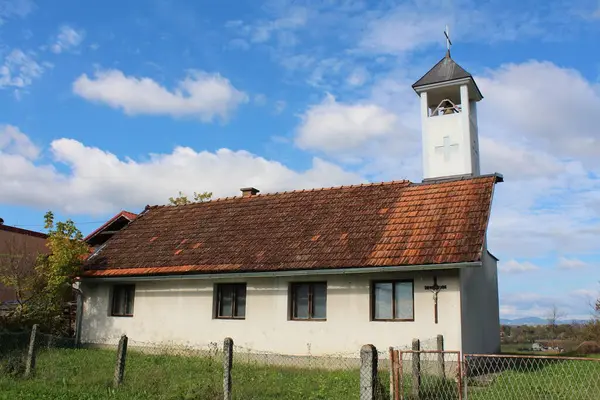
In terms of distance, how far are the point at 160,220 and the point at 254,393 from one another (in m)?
13.8

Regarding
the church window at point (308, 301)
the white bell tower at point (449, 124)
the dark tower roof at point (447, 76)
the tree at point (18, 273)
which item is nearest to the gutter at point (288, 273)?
the church window at point (308, 301)

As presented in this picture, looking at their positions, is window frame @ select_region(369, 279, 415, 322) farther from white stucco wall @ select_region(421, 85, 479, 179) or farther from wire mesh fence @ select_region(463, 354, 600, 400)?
white stucco wall @ select_region(421, 85, 479, 179)

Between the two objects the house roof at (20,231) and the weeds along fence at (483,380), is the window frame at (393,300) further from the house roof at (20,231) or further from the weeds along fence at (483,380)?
the house roof at (20,231)

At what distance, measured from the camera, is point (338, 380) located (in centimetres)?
1195

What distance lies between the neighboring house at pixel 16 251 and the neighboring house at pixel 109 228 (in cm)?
224

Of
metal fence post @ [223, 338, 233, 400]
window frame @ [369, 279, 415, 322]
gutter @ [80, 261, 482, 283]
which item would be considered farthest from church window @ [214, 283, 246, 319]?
metal fence post @ [223, 338, 233, 400]

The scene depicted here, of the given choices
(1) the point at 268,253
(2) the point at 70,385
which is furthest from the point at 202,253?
(2) the point at 70,385

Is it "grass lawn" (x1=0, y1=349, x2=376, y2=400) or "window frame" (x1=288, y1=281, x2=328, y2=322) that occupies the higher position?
"window frame" (x1=288, y1=281, x2=328, y2=322)

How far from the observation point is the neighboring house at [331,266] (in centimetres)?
1480

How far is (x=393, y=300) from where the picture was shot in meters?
15.1

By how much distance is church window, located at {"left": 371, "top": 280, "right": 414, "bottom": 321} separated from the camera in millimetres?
14968

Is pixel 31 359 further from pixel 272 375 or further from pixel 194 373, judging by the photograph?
pixel 272 375

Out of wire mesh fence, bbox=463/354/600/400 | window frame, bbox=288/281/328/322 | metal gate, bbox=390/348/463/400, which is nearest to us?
metal gate, bbox=390/348/463/400

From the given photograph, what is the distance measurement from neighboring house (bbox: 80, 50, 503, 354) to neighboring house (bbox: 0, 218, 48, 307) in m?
2.48
